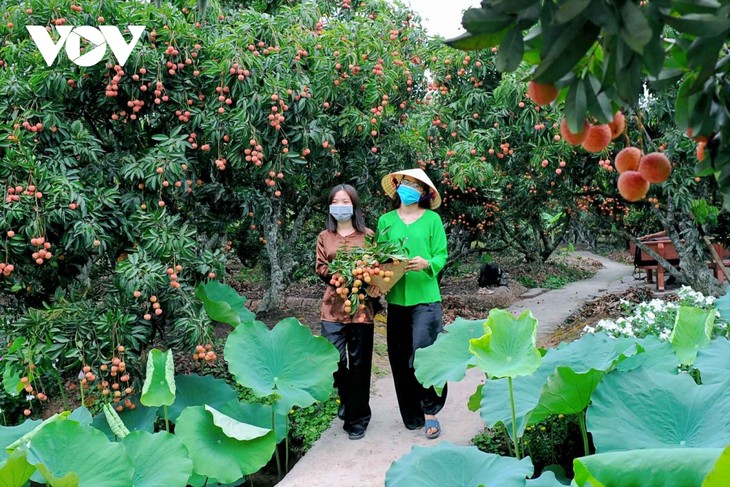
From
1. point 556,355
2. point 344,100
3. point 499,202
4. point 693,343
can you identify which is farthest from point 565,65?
point 499,202

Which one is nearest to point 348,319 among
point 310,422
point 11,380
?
point 310,422

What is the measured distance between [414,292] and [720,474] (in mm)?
2508

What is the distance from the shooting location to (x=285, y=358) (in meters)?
4.06

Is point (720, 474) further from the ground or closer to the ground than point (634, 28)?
closer to the ground

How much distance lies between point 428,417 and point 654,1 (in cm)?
359

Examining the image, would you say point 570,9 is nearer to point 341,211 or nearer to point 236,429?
point 236,429

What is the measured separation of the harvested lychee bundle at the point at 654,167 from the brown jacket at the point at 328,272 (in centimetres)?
304

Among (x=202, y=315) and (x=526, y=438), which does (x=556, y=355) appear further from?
(x=202, y=315)

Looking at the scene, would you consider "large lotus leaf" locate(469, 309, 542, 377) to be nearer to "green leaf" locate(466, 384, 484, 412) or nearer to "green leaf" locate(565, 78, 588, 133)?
"green leaf" locate(466, 384, 484, 412)

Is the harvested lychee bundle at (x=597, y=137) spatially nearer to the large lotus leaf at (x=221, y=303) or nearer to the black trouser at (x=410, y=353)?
the black trouser at (x=410, y=353)

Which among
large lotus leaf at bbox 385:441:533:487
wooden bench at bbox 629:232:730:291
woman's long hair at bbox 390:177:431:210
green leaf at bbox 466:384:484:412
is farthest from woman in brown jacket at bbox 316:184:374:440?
wooden bench at bbox 629:232:730:291

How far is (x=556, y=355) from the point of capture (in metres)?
3.46

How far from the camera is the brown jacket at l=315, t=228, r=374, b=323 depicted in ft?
13.5

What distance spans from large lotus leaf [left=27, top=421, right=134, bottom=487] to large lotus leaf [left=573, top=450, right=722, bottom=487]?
209 centimetres
